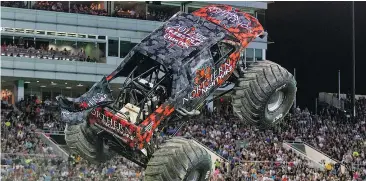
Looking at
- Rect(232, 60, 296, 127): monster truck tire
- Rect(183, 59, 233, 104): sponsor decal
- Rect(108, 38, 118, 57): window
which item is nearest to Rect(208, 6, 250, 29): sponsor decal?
Rect(183, 59, 233, 104): sponsor decal

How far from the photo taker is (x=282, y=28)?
53.0 meters

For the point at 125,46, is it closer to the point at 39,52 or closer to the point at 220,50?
the point at 39,52

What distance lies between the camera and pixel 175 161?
566 inches

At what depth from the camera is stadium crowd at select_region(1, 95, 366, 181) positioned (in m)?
26.5

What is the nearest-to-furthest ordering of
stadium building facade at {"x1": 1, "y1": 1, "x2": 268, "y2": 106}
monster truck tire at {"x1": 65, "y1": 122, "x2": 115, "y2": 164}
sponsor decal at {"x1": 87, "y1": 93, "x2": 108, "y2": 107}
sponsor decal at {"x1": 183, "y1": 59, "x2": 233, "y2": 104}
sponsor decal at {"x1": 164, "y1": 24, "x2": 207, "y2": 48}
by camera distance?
sponsor decal at {"x1": 87, "y1": 93, "x2": 108, "y2": 107}, sponsor decal at {"x1": 183, "y1": 59, "x2": 233, "y2": 104}, sponsor decal at {"x1": 164, "y1": 24, "x2": 207, "y2": 48}, monster truck tire at {"x1": 65, "y1": 122, "x2": 115, "y2": 164}, stadium building facade at {"x1": 1, "y1": 1, "x2": 268, "y2": 106}

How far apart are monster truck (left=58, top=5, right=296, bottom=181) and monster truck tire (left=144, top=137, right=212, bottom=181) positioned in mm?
18

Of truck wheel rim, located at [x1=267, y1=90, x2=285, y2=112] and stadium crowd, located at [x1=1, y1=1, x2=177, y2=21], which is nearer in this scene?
truck wheel rim, located at [x1=267, y1=90, x2=285, y2=112]

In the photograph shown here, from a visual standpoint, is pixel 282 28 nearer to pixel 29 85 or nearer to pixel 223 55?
pixel 29 85

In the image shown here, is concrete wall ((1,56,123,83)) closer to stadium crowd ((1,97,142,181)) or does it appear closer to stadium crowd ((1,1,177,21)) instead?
stadium crowd ((1,1,177,21))

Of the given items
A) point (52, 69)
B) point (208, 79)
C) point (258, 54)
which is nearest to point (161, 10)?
point (258, 54)

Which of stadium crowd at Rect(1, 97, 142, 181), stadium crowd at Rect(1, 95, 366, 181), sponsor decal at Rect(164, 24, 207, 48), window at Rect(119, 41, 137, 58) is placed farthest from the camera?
→ window at Rect(119, 41, 137, 58)

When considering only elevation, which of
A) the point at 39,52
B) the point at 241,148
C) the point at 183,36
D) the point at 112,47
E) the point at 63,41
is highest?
the point at 183,36

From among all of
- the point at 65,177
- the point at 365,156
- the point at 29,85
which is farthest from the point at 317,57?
the point at 65,177

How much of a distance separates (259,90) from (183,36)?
1.96 m
